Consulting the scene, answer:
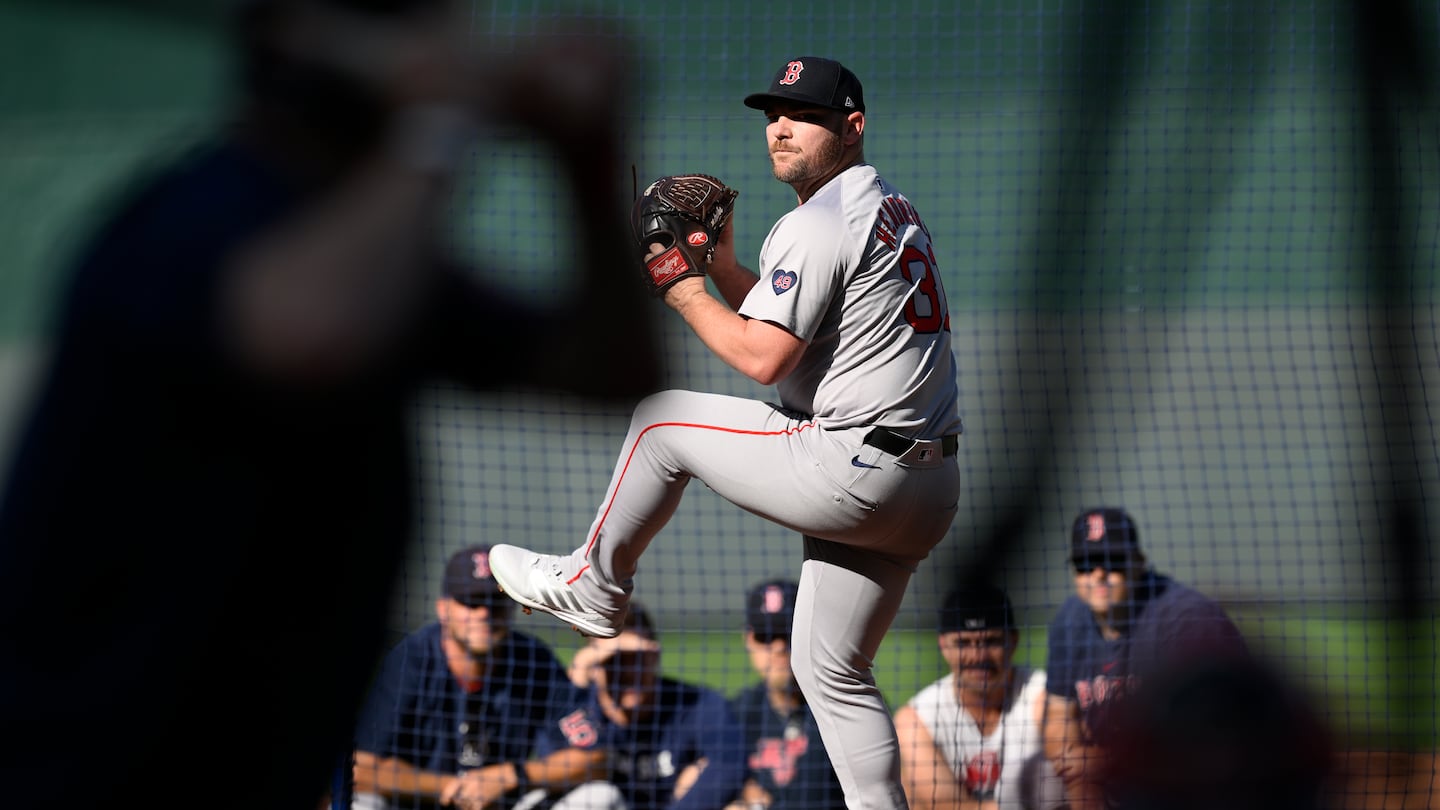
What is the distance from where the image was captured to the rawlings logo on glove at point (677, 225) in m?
2.99

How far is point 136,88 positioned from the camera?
314 inches

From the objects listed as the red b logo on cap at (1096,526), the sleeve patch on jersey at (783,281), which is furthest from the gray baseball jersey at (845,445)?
the red b logo on cap at (1096,526)

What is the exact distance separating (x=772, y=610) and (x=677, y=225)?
192 centimetres

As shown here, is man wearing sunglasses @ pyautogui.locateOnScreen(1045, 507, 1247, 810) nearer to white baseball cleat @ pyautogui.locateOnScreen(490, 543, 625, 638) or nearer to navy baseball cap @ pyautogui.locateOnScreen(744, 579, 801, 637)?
navy baseball cap @ pyautogui.locateOnScreen(744, 579, 801, 637)

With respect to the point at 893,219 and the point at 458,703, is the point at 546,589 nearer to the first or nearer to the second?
the point at 893,219

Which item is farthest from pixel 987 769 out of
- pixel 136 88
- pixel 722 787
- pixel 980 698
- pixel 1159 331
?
pixel 136 88

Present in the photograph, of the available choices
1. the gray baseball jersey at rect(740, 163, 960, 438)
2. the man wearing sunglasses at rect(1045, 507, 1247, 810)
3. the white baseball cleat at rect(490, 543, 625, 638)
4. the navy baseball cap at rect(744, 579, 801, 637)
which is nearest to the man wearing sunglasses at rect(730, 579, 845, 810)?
the navy baseball cap at rect(744, 579, 801, 637)

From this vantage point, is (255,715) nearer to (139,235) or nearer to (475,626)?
(139,235)

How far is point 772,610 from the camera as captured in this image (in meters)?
4.60

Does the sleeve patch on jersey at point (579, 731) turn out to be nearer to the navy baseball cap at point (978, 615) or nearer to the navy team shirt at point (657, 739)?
the navy team shirt at point (657, 739)

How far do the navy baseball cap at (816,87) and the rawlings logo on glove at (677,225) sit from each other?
230 millimetres

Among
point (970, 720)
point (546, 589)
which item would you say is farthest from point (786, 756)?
point (546, 589)

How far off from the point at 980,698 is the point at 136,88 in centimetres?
616

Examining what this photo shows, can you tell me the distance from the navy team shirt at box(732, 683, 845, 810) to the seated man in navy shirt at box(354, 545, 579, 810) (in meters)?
0.62
